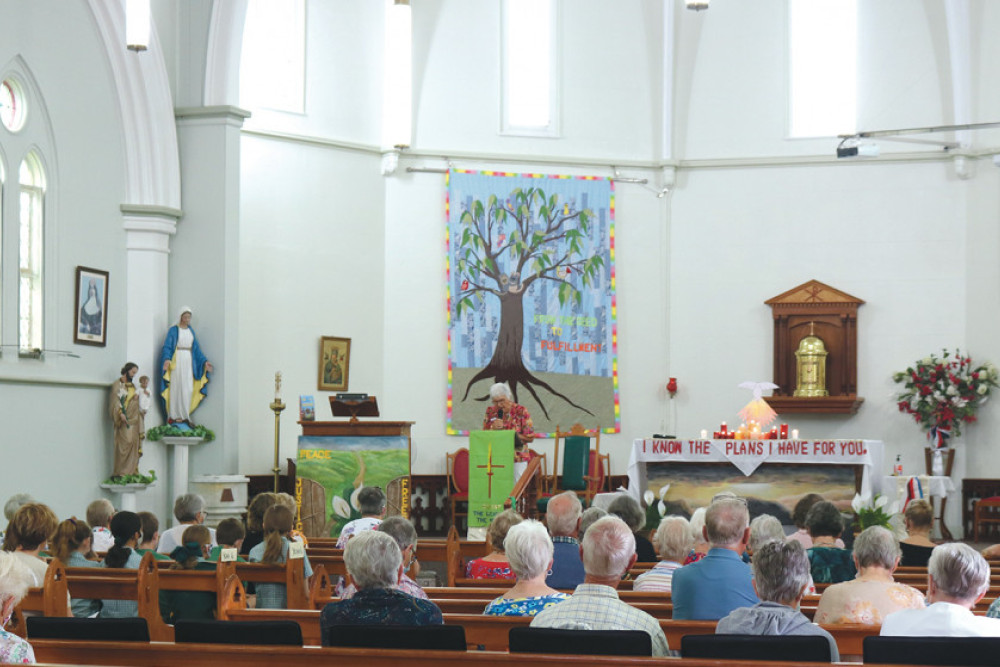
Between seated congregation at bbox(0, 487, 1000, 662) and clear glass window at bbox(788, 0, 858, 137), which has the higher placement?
clear glass window at bbox(788, 0, 858, 137)

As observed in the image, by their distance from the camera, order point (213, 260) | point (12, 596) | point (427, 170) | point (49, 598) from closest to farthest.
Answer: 1. point (12, 596)
2. point (49, 598)
3. point (213, 260)
4. point (427, 170)

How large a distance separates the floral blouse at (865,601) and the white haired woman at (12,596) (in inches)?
103

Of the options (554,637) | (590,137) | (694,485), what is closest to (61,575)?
(554,637)

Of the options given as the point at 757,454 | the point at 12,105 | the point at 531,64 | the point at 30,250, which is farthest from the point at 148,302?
the point at 757,454

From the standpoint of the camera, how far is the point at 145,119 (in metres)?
11.8

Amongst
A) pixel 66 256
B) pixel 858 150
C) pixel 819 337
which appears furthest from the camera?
pixel 819 337

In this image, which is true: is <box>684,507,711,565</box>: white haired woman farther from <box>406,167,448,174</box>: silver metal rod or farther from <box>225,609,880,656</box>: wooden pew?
<box>406,167,448,174</box>: silver metal rod

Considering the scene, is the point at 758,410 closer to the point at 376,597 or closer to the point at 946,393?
the point at 946,393

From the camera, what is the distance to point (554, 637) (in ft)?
10.6

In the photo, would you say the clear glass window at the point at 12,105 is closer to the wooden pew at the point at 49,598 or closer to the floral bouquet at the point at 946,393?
the wooden pew at the point at 49,598

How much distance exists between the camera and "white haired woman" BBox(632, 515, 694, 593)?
5.44 metres

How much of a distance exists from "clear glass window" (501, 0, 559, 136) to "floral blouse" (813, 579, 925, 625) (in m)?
10.9

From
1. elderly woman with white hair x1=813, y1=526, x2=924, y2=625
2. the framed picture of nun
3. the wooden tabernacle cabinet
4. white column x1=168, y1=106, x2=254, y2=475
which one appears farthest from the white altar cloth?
elderly woman with white hair x1=813, y1=526, x2=924, y2=625

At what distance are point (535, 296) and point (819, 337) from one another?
3244 mm
